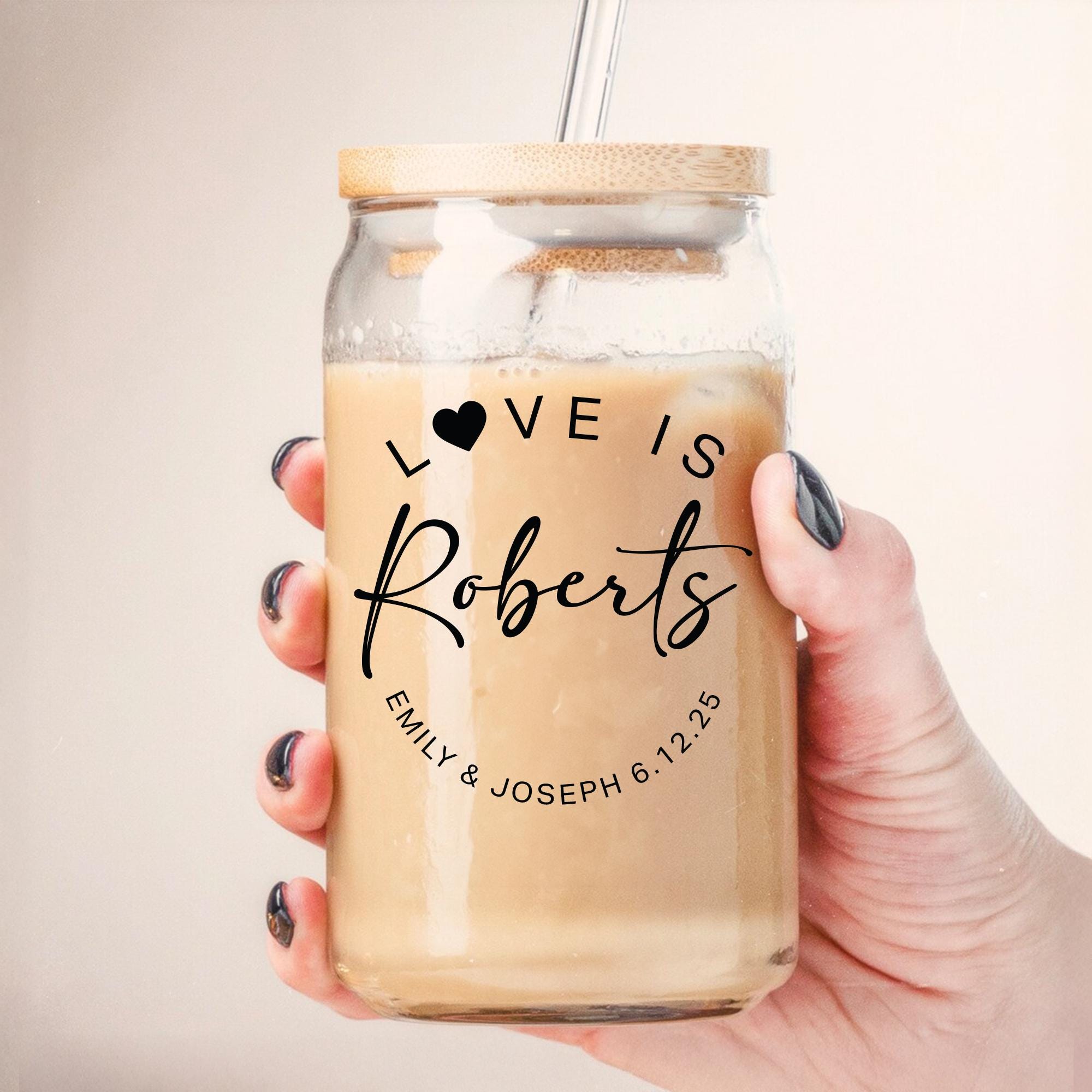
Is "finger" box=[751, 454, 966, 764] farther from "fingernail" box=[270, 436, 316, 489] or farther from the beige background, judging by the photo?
"fingernail" box=[270, 436, 316, 489]

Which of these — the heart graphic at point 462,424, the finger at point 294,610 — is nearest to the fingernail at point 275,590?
the finger at point 294,610

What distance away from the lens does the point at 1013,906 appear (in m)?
0.56

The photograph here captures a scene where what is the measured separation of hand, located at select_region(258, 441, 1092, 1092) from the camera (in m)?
0.49

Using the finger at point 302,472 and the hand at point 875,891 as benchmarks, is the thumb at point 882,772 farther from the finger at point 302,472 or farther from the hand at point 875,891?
the finger at point 302,472

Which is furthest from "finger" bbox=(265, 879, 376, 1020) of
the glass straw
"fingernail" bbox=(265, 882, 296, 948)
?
the glass straw

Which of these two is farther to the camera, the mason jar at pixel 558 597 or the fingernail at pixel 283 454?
the fingernail at pixel 283 454

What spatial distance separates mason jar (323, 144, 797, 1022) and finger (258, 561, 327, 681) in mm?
61

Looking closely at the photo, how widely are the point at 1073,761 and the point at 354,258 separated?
0.97 feet

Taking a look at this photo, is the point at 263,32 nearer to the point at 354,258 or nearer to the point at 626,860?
the point at 354,258

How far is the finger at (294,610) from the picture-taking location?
508mm

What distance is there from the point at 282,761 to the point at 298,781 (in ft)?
0.04

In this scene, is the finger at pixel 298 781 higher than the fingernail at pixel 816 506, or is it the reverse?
the fingernail at pixel 816 506

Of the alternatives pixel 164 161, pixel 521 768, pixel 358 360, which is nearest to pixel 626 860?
pixel 521 768

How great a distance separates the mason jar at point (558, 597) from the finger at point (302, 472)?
0.09 metres
